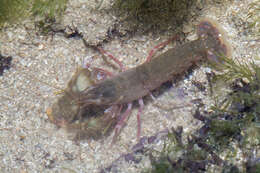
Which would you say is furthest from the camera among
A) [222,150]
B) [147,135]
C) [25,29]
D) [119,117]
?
[25,29]

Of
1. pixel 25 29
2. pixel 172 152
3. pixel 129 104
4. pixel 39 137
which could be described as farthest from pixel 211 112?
pixel 25 29

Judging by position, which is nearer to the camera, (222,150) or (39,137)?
(222,150)

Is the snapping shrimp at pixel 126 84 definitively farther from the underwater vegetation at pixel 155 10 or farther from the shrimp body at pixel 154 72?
the underwater vegetation at pixel 155 10

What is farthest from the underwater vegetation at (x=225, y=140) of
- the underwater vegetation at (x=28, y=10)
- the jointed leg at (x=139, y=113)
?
the underwater vegetation at (x=28, y=10)

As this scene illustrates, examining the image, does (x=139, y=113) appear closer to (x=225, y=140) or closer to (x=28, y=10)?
(x=225, y=140)

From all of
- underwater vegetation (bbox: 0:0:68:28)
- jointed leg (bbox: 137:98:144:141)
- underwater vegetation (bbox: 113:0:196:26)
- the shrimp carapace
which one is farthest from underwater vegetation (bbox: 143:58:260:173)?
underwater vegetation (bbox: 0:0:68:28)

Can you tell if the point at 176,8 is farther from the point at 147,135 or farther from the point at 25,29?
the point at 25,29

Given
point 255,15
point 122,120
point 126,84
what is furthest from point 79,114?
point 255,15
